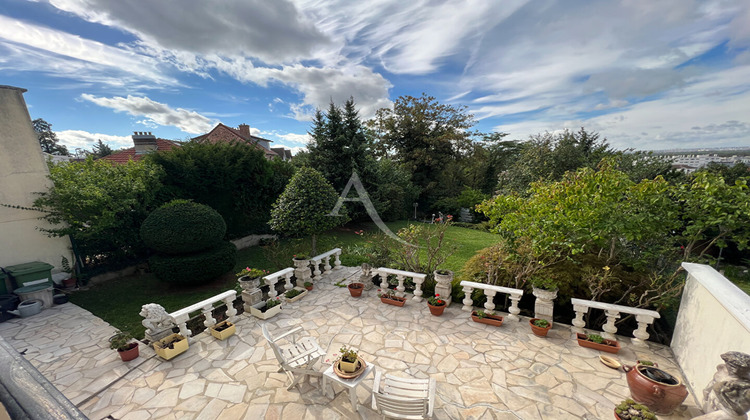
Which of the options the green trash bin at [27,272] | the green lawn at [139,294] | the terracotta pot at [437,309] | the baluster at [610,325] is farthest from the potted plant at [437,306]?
the green trash bin at [27,272]

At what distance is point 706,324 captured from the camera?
3.56 metres

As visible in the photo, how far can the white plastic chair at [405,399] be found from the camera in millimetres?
2998

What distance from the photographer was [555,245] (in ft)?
18.3

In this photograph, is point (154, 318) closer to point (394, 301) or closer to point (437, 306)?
point (394, 301)

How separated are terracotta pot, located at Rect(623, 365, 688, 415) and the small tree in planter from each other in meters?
6.49

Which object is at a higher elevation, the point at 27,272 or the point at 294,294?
the point at 27,272

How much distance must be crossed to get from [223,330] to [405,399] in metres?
3.64

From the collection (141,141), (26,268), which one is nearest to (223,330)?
(26,268)

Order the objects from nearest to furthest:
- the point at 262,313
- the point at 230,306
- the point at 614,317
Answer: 1. the point at 614,317
2. the point at 230,306
3. the point at 262,313

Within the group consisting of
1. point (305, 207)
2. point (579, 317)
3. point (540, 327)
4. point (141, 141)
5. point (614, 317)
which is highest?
point (141, 141)

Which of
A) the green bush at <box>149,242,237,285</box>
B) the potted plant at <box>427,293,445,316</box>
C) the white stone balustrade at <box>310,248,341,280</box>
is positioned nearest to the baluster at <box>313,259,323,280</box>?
the white stone balustrade at <box>310,248,341,280</box>

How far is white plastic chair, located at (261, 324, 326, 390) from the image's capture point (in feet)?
12.0

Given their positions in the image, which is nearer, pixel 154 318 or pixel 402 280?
pixel 154 318

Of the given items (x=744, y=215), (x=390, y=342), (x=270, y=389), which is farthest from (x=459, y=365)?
(x=744, y=215)
